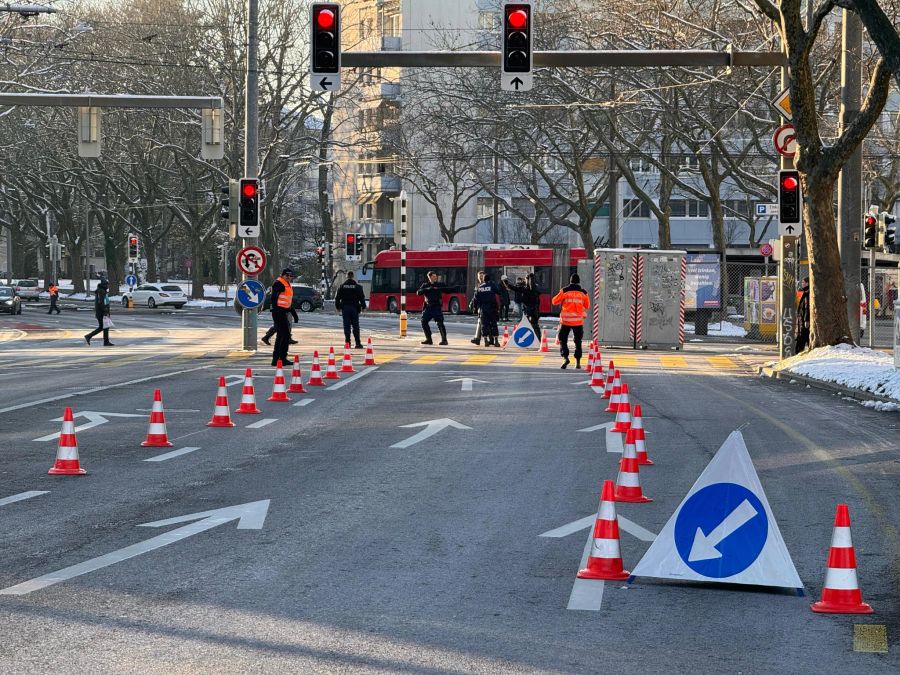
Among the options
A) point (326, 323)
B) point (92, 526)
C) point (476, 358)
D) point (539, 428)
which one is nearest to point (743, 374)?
point (476, 358)

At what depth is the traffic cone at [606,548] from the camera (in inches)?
308

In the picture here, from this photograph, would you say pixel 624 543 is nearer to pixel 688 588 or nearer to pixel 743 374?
pixel 688 588

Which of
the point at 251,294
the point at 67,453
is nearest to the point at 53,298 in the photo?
the point at 251,294

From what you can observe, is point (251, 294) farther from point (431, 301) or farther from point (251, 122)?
point (431, 301)

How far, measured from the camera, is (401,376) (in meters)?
24.6

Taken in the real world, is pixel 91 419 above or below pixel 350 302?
below

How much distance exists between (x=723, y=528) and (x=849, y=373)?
630 inches

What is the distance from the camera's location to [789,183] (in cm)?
2677

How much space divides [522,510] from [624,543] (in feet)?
4.66

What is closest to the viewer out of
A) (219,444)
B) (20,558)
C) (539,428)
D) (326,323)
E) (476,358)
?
(20,558)

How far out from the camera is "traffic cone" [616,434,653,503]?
1065 cm

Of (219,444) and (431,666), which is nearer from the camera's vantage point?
(431,666)

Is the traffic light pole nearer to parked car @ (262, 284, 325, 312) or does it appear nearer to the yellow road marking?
the yellow road marking

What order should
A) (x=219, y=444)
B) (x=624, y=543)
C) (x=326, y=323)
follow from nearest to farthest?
(x=624, y=543)
(x=219, y=444)
(x=326, y=323)
